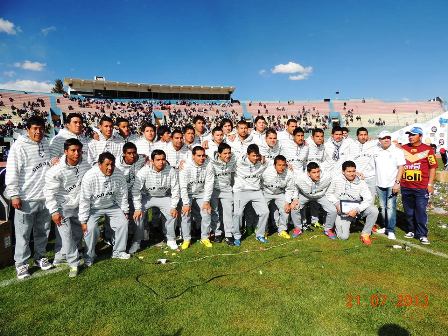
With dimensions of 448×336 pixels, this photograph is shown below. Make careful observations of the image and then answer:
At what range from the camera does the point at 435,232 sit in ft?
→ 21.5

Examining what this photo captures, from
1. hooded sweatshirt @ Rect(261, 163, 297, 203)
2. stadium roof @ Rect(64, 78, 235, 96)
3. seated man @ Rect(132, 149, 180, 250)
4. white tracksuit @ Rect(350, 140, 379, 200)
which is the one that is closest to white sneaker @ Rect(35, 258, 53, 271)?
seated man @ Rect(132, 149, 180, 250)

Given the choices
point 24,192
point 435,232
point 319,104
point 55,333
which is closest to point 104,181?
point 24,192

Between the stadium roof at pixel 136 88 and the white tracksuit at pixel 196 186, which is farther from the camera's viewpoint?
the stadium roof at pixel 136 88

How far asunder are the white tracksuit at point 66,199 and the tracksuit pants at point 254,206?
2.98 metres

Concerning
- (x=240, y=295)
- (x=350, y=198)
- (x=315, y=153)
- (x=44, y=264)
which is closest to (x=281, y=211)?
(x=350, y=198)

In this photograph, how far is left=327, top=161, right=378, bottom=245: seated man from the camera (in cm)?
622

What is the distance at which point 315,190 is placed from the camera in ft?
21.6

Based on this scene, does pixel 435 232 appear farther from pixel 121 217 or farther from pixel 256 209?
pixel 121 217

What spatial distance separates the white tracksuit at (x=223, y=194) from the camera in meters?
6.25

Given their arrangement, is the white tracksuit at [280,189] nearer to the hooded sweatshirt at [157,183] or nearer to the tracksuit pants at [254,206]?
the tracksuit pants at [254,206]

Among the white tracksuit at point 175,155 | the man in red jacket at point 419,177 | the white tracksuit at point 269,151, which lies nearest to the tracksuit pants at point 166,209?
the white tracksuit at point 175,155

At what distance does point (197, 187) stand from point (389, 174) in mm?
4033

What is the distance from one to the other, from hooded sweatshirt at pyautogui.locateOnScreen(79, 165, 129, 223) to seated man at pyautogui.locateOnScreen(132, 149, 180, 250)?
1.03 ft

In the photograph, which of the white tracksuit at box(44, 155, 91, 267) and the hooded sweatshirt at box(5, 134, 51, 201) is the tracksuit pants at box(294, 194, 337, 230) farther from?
the hooded sweatshirt at box(5, 134, 51, 201)
